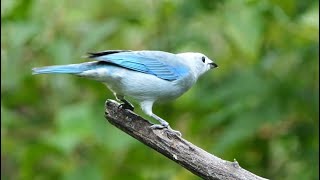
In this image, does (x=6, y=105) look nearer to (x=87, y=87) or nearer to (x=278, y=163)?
(x=87, y=87)

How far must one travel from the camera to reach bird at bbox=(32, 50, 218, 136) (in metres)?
4.37

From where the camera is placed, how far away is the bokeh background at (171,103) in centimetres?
566

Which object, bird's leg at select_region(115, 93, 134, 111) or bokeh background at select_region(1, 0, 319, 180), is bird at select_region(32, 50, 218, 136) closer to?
bird's leg at select_region(115, 93, 134, 111)

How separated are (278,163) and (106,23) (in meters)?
1.38

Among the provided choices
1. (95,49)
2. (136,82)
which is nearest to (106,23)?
(95,49)

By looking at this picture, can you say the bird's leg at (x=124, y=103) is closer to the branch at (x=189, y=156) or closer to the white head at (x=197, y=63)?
the branch at (x=189, y=156)

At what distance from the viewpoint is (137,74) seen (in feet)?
Answer: 14.6

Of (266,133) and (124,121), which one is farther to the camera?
(266,133)

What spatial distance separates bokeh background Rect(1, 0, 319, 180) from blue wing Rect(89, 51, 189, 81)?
938mm

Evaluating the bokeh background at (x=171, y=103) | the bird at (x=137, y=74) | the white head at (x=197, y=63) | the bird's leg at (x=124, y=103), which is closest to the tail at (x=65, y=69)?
the bird at (x=137, y=74)

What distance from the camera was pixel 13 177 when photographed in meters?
6.93

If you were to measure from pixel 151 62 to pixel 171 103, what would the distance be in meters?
1.44

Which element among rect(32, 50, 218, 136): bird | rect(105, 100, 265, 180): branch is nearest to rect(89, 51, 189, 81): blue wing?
rect(32, 50, 218, 136): bird

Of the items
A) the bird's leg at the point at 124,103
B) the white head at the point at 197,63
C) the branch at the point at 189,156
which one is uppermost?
the white head at the point at 197,63
